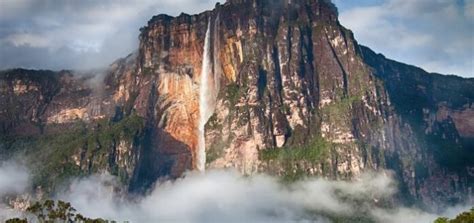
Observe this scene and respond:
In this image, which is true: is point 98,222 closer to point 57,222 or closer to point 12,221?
point 57,222

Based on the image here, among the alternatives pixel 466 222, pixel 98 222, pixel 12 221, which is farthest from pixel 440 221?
pixel 12 221

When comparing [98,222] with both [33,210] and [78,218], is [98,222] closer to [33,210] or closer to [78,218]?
[78,218]

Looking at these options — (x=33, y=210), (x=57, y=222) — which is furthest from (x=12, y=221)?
(x=57, y=222)

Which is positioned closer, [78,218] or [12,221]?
[12,221]

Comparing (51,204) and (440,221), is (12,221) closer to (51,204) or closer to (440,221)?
(51,204)

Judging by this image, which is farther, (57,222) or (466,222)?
(57,222)

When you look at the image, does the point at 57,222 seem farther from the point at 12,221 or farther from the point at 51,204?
the point at 12,221

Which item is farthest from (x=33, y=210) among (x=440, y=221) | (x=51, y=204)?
(x=440, y=221)
